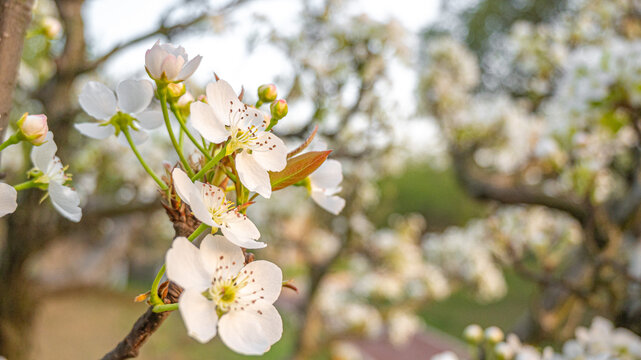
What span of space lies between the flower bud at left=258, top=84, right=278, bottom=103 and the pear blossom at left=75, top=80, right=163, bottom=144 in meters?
0.14

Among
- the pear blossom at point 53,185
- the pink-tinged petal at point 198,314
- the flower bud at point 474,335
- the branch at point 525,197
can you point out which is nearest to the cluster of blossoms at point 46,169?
the pear blossom at point 53,185

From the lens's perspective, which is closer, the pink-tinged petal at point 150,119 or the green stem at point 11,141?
the green stem at point 11,141

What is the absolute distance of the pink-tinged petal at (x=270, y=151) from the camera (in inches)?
20.5

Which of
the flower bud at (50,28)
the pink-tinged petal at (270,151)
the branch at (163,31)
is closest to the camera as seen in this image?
the pink-tinged petal at (270,151)

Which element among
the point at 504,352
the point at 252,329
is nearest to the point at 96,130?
the point at 252,329

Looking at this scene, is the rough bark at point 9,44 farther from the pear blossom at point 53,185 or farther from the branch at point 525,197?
the branch at point 525,197

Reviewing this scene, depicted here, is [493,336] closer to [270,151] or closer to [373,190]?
[270,151]

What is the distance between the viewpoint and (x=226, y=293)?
49cm

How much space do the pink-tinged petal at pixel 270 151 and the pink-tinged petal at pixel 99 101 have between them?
250 mm

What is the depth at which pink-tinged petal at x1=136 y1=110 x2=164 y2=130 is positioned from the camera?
0.65m

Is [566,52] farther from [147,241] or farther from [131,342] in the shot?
[147,241]

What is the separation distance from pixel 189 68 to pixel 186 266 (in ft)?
0.76

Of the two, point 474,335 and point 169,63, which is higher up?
point 169,63

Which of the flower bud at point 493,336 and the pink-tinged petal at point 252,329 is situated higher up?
the pink-tinged petal at point 252,329
